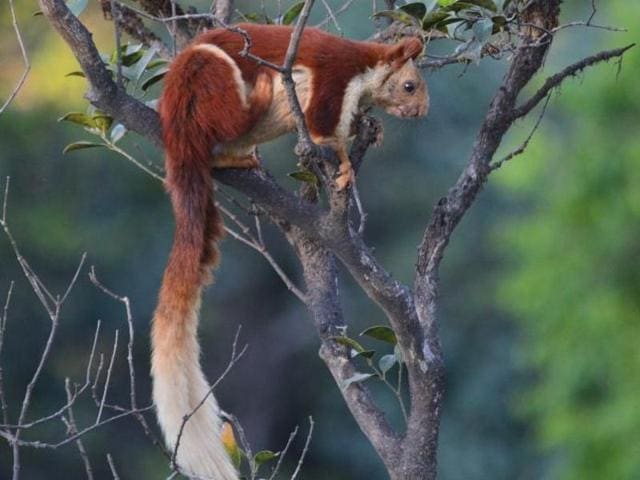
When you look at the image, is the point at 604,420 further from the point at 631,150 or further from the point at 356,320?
the point at 356,320

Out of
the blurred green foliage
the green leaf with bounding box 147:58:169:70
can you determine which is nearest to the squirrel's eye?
the green leaf with bounding box 147:58:169:70

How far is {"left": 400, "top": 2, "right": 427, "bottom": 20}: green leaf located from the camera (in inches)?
157

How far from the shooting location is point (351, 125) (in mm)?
4168

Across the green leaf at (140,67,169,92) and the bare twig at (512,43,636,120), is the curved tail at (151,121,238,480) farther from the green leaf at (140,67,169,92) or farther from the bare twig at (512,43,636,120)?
the bare twig at (512,43,636,120)

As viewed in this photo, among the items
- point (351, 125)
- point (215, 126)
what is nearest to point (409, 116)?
point (351, 125)

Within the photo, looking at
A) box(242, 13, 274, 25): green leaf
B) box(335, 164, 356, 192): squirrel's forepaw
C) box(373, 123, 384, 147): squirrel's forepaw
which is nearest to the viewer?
box(335, 164, 356, 192): squirrel's forepaw

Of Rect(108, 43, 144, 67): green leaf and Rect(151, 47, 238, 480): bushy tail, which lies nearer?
Rect(151, 47, 238, 480): bushy tail

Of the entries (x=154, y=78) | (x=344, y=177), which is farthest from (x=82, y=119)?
(x=344, y=177)

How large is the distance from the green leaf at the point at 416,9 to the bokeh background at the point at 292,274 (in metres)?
7.36

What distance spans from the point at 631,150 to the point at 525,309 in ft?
4.61

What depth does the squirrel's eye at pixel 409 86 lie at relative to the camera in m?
4.34

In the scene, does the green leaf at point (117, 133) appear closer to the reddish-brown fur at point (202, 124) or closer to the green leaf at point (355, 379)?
the reddish-brown fur at point (202, 124)

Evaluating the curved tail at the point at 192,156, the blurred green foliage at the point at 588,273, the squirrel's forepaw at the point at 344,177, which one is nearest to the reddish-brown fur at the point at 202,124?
the curved tail at the point at 192,156

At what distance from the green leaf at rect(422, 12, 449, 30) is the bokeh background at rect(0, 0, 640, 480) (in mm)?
7334
